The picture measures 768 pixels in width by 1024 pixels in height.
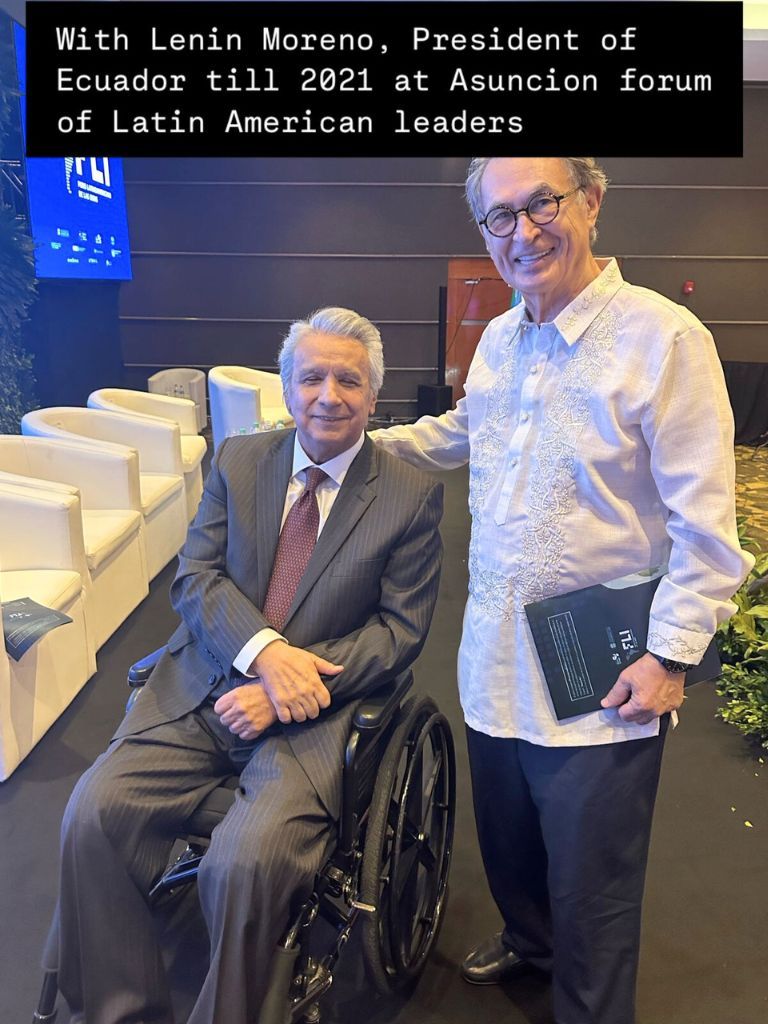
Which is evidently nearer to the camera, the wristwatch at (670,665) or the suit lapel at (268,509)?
the wristwatch at (670,665)

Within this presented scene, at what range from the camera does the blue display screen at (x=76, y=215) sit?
15.9 ft

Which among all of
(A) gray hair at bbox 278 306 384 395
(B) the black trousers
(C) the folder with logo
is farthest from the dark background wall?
(C) the folder with logo

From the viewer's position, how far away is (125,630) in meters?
3.37

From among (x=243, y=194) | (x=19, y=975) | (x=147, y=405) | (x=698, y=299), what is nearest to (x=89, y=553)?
(x=19, y=975)

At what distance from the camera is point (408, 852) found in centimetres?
168

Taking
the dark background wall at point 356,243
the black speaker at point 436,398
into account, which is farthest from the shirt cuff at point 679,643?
the dark background wall at point 356,243

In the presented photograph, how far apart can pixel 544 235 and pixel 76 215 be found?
212 inches

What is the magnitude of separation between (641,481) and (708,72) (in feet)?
4.06

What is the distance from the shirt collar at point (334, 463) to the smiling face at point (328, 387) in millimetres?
34

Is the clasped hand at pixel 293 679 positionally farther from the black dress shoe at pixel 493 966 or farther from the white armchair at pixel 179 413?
the white armchair at pixel 179 413

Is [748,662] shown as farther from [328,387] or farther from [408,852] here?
[328,387]

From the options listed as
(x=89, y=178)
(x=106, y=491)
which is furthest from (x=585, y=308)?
(x=89, y=178)

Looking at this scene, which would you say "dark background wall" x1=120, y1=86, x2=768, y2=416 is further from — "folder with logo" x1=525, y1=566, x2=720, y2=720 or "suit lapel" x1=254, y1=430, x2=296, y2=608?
"folder with logo" x1=525, y1=566, x2=720, y2=720

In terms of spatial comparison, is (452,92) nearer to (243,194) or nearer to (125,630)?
(125,630)
